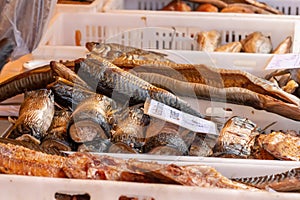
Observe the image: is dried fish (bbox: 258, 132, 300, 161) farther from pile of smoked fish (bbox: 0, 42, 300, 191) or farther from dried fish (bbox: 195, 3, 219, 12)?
dried fish (bbox: 195, 3, 219, 12)

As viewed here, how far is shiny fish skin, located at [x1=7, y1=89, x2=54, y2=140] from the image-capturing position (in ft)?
6.39

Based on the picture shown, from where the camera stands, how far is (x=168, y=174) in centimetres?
149

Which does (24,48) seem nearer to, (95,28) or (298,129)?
(95,28)

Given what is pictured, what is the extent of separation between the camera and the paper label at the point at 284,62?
2418mm

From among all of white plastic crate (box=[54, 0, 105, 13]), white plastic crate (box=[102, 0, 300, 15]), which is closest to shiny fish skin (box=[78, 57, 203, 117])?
white plastic crate (box=[54, 0, 105, 13])

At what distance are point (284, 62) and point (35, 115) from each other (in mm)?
1050

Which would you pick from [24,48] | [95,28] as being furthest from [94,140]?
[95,28]

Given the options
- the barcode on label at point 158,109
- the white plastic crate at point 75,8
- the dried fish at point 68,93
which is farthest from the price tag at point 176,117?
the white plastic crate at point 75,8

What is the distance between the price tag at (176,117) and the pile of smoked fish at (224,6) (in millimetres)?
1688

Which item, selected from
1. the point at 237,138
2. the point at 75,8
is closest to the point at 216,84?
the point at 237,138

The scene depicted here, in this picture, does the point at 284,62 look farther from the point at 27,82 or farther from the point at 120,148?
the point at 27,82

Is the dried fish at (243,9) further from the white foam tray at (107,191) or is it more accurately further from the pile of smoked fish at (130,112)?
the white foam tray at (107,191)

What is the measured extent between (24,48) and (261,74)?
0.96m

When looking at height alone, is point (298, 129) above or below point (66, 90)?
below
